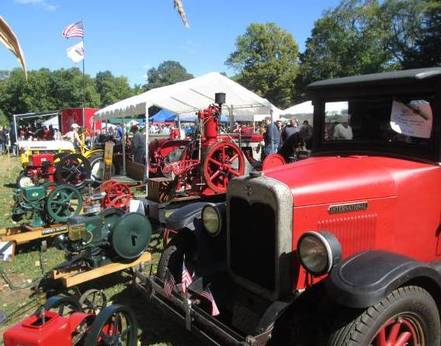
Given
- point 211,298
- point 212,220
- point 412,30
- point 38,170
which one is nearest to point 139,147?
point 38,170

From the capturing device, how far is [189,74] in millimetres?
146375

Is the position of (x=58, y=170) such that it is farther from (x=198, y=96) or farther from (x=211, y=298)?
(x=211, y=298)

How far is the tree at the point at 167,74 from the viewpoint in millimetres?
135125

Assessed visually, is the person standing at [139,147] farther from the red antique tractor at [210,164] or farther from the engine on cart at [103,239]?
the engine on cart at [103,239]

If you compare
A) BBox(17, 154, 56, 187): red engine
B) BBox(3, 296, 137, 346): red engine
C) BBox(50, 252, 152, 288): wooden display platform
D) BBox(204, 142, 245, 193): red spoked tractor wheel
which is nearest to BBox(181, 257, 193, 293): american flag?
BBox(3, 296, 137, 346): red engine

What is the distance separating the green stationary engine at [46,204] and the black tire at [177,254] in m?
3.48

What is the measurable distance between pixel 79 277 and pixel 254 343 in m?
2.48

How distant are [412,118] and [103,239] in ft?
11.0

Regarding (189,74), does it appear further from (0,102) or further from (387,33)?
(387,33)

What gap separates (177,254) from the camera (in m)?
3.97

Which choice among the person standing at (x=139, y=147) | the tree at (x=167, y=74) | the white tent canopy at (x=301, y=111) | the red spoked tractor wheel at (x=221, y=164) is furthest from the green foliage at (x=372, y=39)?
the tree at (x=167, y=74)

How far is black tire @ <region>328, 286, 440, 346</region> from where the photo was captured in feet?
8.36

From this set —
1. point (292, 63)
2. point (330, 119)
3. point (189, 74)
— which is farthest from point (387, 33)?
point (189, 74)

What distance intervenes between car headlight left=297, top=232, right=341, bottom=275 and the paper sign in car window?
129 cm
